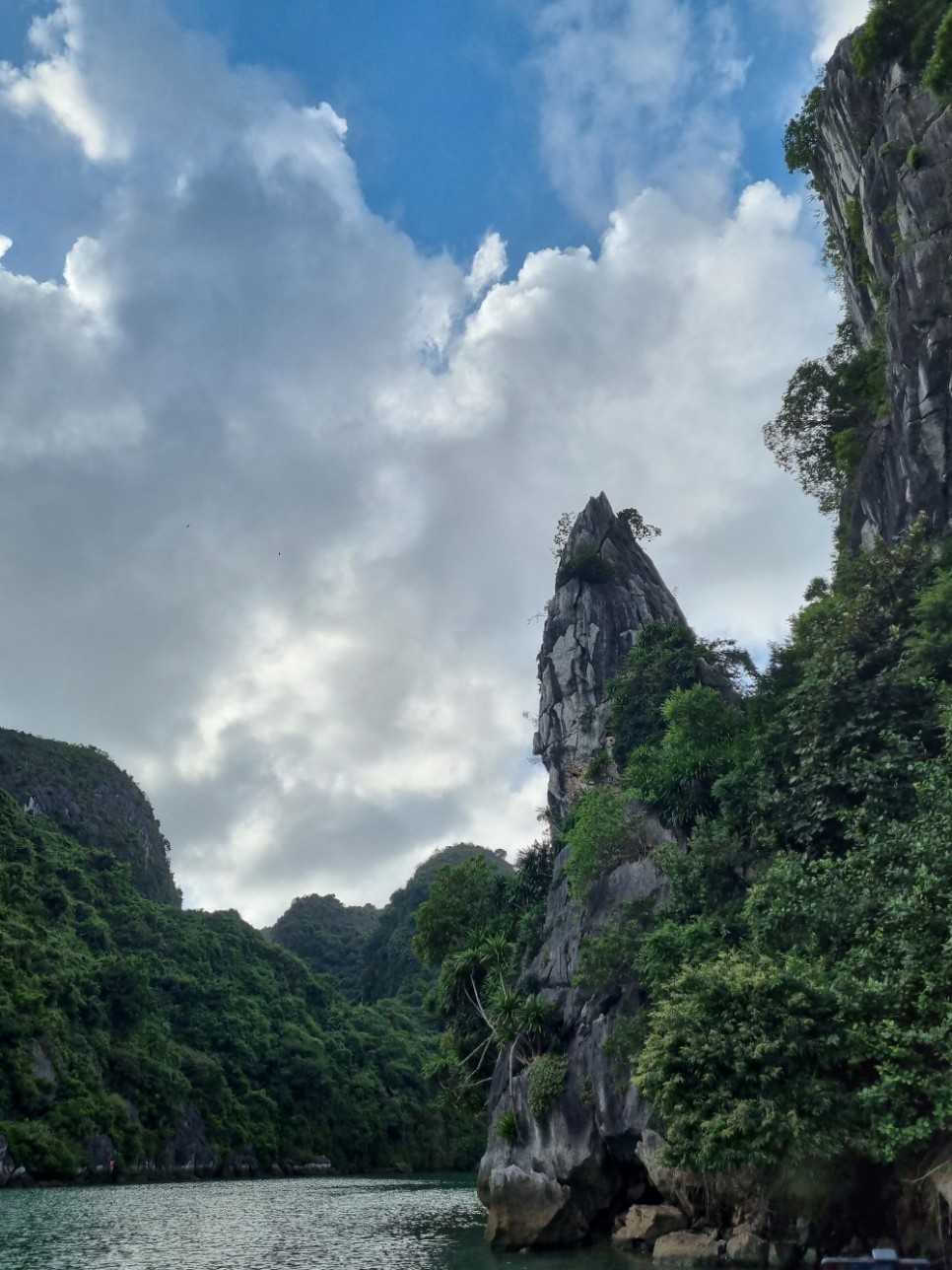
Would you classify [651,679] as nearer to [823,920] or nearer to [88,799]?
[823,920]

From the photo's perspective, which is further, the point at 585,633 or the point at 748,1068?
the point at 585,633

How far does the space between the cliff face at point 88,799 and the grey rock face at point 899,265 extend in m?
71.2

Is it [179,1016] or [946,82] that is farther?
[179,1016]

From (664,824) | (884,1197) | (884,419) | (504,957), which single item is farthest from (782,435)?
(884,1197)

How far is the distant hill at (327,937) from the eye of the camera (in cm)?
10462

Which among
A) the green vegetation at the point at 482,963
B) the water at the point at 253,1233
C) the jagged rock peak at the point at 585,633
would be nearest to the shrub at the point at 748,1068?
the water at the point at 253,1233

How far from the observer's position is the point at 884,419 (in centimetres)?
3158

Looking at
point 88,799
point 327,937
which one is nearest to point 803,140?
point 88,799

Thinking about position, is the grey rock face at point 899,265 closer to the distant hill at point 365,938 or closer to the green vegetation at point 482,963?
the green vegetation at point 482,963

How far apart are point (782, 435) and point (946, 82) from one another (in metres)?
12.6

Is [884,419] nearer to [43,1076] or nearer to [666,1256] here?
[666,1256]

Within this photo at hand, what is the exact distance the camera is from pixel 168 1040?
58531mm

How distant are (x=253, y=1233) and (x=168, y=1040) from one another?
37.5 meters

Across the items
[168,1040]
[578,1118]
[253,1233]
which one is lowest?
[253,1233]
